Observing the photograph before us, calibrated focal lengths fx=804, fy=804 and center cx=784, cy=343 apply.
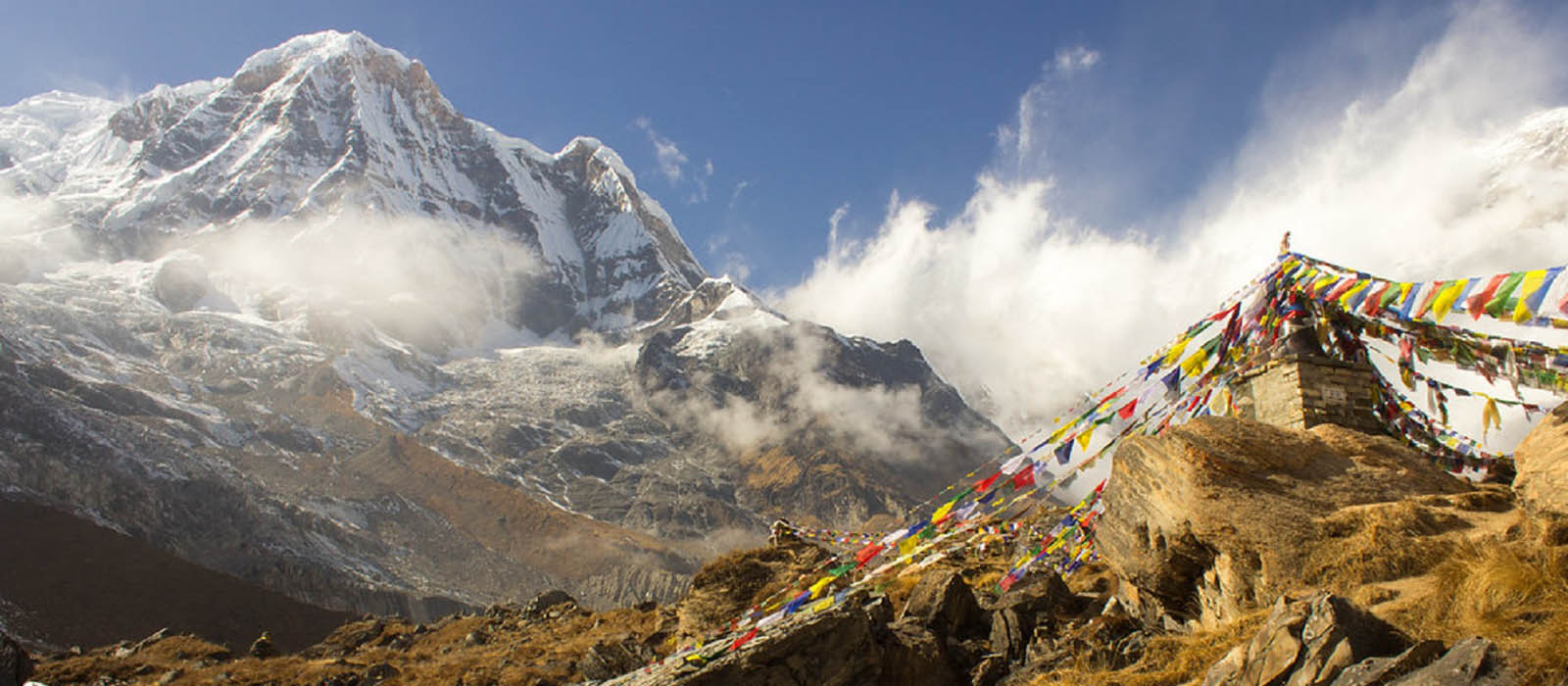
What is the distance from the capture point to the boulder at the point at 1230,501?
768 cm

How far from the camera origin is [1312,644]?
5625 millimetres

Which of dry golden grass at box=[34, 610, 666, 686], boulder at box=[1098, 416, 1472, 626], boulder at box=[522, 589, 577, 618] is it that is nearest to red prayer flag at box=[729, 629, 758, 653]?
boulder at box=[1098, 416, 1472, 626]

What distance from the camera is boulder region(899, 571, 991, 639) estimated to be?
11.3 meters

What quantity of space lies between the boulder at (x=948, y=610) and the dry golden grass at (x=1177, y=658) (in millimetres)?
3405

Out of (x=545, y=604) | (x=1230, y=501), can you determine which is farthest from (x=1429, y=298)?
(x=545, y=604)

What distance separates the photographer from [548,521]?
105 metres

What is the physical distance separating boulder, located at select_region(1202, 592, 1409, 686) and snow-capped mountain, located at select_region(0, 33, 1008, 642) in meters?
65.1

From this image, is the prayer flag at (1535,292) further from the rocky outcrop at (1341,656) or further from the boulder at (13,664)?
the boulder at (13,664)

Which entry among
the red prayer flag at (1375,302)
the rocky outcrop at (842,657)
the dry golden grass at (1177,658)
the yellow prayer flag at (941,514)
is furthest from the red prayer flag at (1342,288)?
the rocky outcrop at (842,657)

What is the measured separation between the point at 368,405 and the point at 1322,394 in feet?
432

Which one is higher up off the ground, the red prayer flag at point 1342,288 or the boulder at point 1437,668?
the red prayer flag at point 1342,288

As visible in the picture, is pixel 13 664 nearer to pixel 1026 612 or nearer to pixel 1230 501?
pixel 1026 612

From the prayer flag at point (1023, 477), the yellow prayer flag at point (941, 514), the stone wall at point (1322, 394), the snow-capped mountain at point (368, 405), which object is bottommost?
the yellow prayer flag at point (941, 514)

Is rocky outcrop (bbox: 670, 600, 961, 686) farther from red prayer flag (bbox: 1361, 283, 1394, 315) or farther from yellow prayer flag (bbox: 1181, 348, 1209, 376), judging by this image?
red prayer flag (bbox: 1361, 283, 1394, 315)
